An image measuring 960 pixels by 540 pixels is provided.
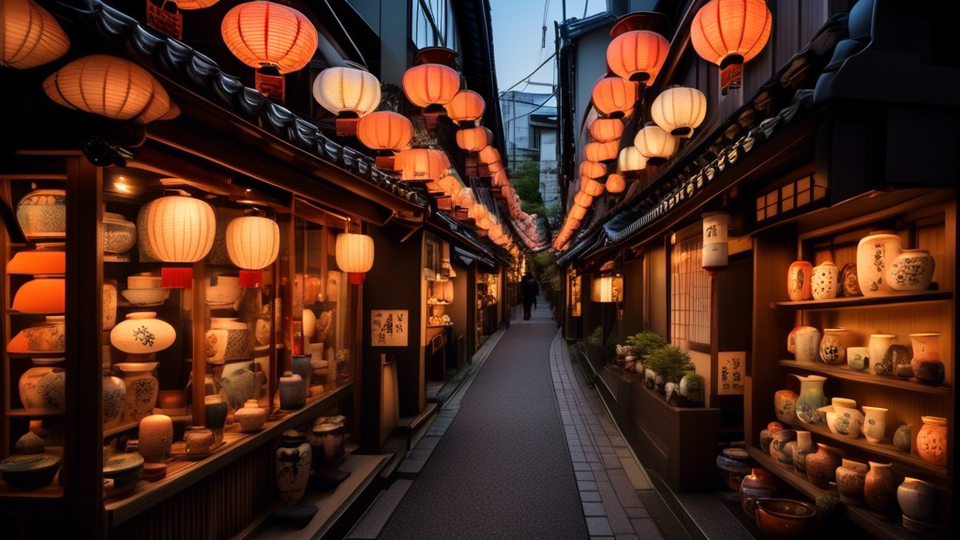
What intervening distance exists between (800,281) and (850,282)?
2.33ft

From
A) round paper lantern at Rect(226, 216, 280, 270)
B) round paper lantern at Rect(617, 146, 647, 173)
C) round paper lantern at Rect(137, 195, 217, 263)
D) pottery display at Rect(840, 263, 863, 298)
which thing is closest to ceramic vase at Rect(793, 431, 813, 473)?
pottery display at Rect(840, 263, 863, 298)

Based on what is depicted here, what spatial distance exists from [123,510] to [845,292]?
727cm

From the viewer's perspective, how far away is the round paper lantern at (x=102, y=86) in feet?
12.8

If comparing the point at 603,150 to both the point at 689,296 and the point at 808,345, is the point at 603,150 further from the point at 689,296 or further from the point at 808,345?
the point at 808,345

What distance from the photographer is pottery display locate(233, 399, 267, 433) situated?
7.14 meters

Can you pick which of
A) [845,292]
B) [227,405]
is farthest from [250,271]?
[845,292]

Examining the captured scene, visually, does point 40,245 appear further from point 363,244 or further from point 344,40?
point 344,40

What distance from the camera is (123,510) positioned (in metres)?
4.71

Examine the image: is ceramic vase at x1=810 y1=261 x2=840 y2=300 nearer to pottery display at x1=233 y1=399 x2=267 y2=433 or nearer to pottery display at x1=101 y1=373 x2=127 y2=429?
pottery display at x1=233 y1=399 x2=267 y2=433

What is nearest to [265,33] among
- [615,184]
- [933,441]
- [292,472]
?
[292,472]

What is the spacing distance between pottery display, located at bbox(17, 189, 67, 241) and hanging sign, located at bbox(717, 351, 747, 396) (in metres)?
8.59

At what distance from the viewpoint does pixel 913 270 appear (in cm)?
475

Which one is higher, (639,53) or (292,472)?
(639,53)

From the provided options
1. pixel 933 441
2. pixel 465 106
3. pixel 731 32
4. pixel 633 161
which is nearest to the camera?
pixel 933 441
